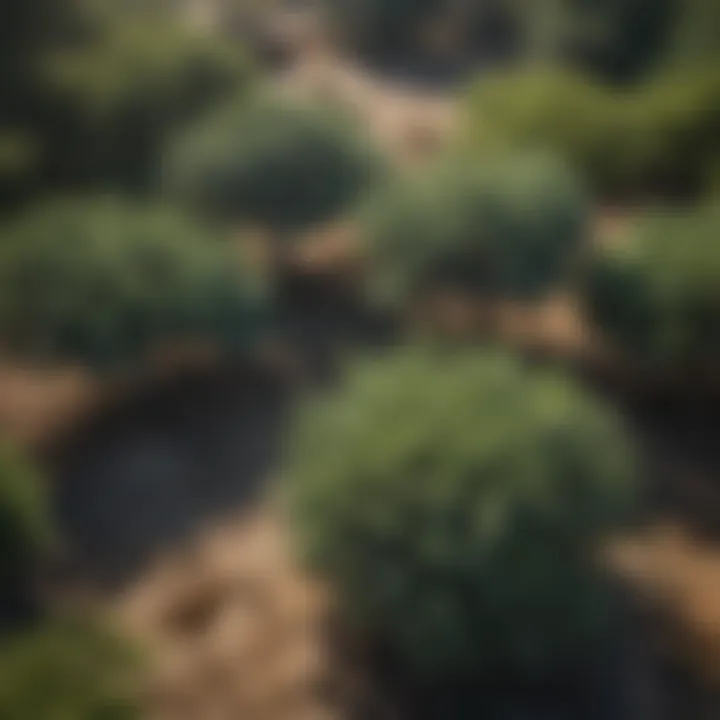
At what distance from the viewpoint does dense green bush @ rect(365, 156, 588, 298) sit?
3371mm

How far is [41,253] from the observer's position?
3117mm

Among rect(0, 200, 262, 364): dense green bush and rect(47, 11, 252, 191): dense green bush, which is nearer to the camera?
rect(0, 200, 262, 364): dense green bush

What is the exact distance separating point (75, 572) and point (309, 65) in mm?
3280

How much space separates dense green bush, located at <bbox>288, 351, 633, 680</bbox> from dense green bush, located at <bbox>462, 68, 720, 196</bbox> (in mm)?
1915

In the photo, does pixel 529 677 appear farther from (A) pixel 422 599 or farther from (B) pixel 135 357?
(B) pixel 135 357

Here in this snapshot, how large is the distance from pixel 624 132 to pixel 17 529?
2784 millimetres

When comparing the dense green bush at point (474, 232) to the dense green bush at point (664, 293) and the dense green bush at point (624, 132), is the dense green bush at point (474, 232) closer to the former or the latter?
the dense green bush at point (664, 293)

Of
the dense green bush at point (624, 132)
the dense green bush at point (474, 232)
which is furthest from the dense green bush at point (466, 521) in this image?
the dense green bush at point (624, 132)

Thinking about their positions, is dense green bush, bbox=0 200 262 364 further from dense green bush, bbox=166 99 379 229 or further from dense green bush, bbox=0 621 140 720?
dense green bush, bbox=0 621 140 720

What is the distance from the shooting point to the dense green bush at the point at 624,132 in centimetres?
414

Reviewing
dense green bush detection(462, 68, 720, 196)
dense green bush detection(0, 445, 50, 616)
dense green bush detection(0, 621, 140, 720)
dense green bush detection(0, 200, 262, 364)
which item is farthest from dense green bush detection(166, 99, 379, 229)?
dense green bush detection(0, 621, 140, 720)

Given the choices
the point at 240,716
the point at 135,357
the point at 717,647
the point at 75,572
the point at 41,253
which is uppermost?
the point at 41,253

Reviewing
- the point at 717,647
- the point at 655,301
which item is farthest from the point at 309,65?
the point at 717,647

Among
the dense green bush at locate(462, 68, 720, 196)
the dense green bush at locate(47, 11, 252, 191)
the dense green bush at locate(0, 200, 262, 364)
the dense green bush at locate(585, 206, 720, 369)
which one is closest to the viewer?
the dense green bush at locate(0, 200, 262, 364)
